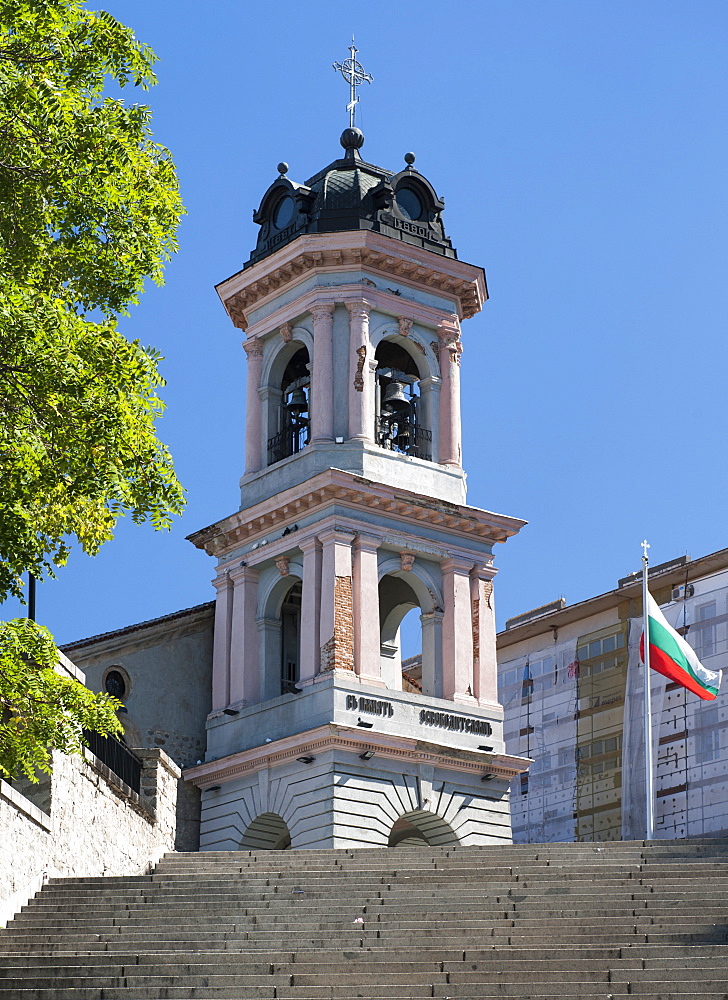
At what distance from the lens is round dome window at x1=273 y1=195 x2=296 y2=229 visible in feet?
145

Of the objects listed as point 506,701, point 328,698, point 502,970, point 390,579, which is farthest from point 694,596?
point 502,970

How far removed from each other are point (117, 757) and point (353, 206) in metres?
18.5

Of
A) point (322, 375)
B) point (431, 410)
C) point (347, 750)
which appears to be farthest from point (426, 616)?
point (322, 375)

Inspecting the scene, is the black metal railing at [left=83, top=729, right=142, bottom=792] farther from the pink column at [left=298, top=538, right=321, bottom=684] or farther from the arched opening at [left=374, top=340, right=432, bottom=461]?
the arched opening at [left=374, top=340, right=432, bottom=461]

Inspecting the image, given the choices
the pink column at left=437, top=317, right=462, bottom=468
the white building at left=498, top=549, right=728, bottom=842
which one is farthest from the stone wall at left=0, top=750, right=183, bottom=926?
the white building at left=498, top=549, right=728, bottom=842

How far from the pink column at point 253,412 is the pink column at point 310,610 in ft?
11.6

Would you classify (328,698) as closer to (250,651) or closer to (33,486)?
(250,651)

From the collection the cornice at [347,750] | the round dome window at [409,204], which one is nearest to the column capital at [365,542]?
the cornice at [347,750]

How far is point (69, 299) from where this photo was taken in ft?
59.9

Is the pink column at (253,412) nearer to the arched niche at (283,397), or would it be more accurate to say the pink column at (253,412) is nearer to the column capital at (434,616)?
the arched niche at (283,397)

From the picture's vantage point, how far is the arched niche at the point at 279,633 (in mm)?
41906

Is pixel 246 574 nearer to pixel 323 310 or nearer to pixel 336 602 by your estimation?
pixel 336 602

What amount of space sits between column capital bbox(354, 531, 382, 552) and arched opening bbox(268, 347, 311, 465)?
3.61m

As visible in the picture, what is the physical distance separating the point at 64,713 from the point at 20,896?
5031 mm
